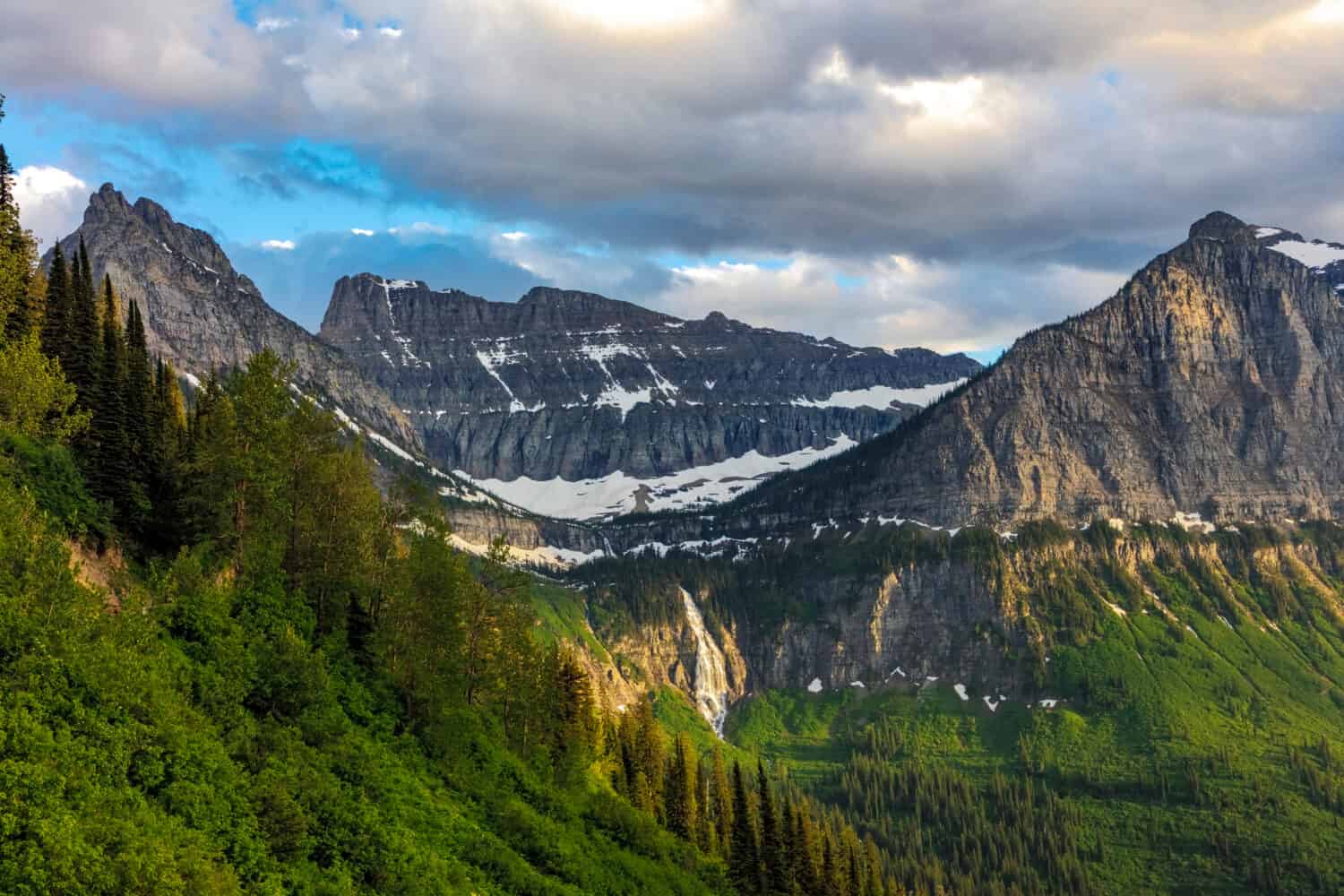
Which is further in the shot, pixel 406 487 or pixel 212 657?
pixel 406 487

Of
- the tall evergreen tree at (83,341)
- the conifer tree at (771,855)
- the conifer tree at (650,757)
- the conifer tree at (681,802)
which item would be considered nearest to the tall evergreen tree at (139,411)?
the tall evergreen tree at (83,341)

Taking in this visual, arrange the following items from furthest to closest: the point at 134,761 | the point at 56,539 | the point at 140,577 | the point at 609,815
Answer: the point at 609,815 → the point at 140,577 → the point at 56,539 → the point at 134,761

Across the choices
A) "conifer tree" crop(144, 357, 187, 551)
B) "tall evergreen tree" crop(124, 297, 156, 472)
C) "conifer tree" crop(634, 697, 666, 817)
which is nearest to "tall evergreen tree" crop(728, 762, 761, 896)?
"conifer tree" crop(634, 697, 666, 817)

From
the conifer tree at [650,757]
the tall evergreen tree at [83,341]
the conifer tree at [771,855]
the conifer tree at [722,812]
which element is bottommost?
the conifer tree at [722,812]

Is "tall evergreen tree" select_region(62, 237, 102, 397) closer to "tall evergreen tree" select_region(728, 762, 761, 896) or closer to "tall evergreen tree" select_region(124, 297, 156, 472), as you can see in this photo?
"tall evergreen tree" select_region(124, 297, 156, 472)

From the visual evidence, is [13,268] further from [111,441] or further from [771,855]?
[771,855]

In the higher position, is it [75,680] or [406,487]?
[406,487]

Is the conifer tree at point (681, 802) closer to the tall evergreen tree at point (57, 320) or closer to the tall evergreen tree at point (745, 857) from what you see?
the tall evergreen tree at point (745, 857)

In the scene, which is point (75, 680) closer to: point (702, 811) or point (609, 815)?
point (609, 815)

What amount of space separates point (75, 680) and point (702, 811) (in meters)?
114

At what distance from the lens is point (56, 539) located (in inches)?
2635

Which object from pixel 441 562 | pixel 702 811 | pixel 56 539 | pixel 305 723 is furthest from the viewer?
pixel 702 811

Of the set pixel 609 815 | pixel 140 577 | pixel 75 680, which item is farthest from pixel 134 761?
pixel 609 815

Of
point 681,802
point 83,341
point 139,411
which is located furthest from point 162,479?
point 681,802
